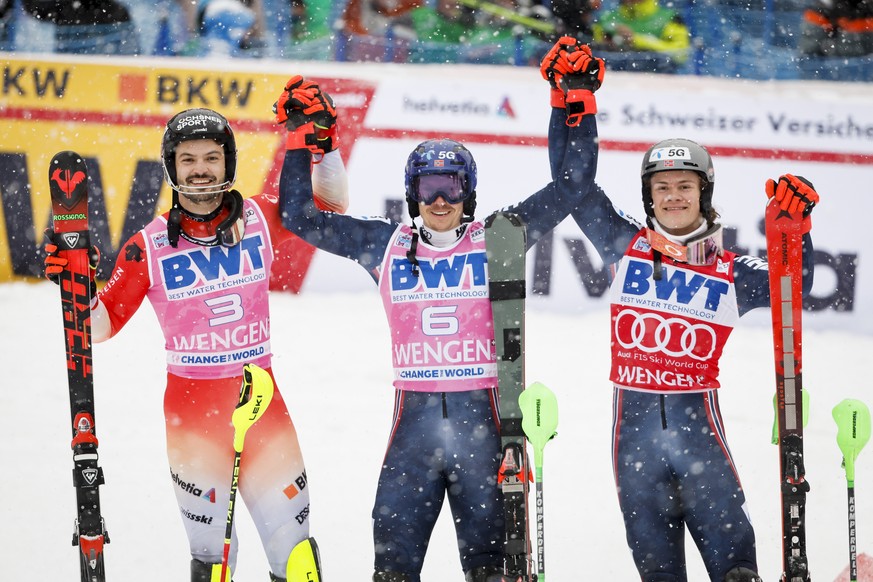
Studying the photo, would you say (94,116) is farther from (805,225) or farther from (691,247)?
(805,225)

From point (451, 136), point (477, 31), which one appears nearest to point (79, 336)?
point (451, 136)

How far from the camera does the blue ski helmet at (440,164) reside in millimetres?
4594

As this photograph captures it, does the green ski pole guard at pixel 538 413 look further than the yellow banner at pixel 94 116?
No

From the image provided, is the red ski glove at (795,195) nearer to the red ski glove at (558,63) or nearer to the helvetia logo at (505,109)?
the red ski glove at (558,63)

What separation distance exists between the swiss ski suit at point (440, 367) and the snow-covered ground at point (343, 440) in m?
1.94

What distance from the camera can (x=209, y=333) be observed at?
188 inches

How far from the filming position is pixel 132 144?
34.6ft

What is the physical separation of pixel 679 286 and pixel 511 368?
2.61 feet

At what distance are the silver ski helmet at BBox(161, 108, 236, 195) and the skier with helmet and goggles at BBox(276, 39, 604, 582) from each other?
0.92 feet

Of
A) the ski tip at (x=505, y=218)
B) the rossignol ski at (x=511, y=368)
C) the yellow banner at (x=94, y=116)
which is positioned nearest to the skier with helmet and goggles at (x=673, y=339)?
the ski tip at (x=505, y=218)

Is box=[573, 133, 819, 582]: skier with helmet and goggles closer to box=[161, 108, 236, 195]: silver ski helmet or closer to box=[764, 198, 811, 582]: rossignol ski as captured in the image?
box=[764, 198, 811, 582]: rossignol ski

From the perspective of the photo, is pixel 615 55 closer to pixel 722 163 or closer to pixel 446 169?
pixel 722 163

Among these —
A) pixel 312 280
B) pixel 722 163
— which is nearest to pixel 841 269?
pixel 722 163

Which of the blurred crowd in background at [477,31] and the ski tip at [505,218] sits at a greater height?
the blurred crowd in background at [477,31]
